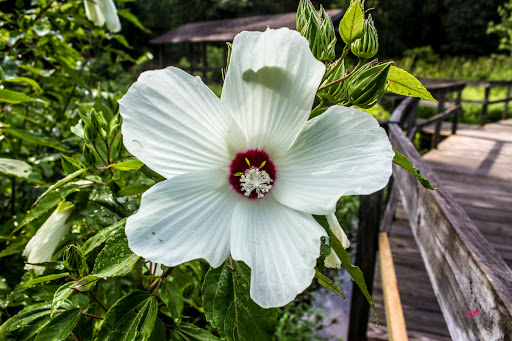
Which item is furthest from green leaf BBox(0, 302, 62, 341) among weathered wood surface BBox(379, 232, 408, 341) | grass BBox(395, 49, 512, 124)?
grass BBox(395, 49, 512, 124)

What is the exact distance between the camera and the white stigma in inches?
18.2

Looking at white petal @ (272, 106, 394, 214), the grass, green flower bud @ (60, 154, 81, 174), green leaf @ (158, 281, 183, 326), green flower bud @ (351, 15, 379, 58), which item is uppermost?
green flower bud @ (351, 15, 379, 58)

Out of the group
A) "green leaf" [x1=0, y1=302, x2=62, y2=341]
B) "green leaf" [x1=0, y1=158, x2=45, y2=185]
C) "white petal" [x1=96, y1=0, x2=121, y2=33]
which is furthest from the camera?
"white petal" [x1=96, y1=0, x2=121, y2=33]

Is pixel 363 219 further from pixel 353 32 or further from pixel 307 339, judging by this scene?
pixel 353 32

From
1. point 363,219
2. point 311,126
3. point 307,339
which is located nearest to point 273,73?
point 311,126

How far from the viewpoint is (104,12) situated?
1151mm

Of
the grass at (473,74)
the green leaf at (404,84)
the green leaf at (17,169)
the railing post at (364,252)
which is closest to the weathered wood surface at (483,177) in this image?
the railing post at (364,252)

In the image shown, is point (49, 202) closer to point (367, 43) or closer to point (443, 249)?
point (367, 43)

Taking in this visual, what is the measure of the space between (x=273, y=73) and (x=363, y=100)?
11 cm

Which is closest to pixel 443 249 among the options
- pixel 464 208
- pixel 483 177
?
pixel 464 208

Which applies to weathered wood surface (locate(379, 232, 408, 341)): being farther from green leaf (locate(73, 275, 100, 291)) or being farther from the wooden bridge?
green leaf (locate(73, 275, 100, 291))

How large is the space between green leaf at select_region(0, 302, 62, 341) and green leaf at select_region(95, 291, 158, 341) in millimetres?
153

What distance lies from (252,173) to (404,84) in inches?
9.5

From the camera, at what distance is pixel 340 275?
13.0 feet
